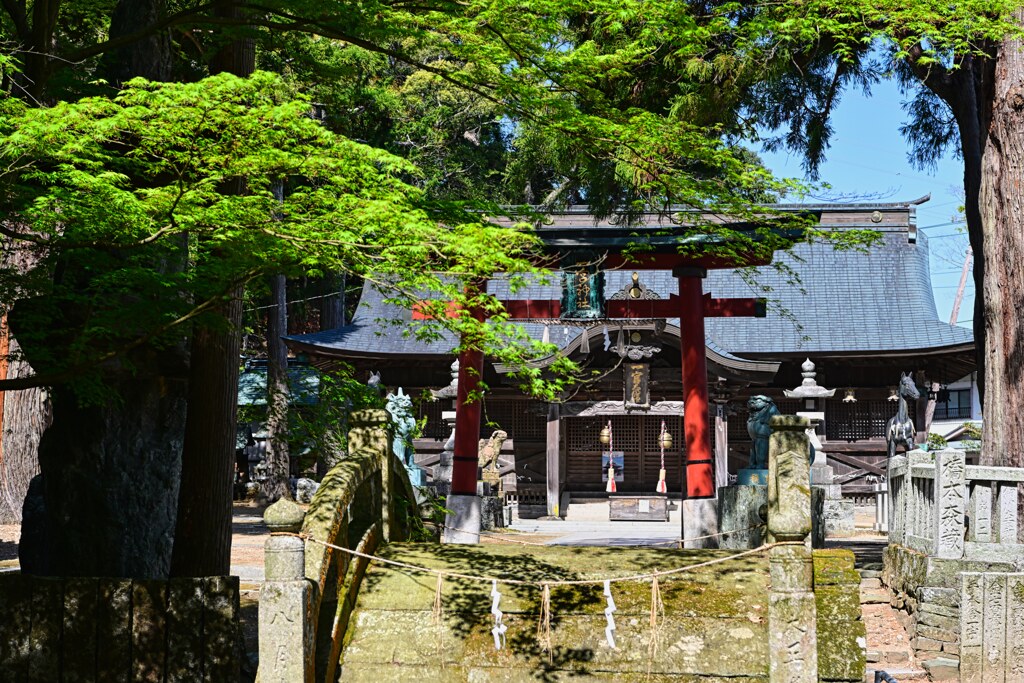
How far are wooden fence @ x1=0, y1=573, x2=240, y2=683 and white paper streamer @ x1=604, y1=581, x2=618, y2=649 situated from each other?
237 centimetres

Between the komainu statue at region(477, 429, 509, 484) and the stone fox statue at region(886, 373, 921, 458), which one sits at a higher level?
the stone fox statue at region(886, 373, 921, 458)

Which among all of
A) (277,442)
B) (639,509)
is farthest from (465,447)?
(277,442)

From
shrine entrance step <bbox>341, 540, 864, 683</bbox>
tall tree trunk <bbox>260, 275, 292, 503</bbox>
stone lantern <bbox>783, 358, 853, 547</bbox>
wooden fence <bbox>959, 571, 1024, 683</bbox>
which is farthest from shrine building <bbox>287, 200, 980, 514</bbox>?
shrine entrance step <bbox>341, 540, 864, 683</bbox>

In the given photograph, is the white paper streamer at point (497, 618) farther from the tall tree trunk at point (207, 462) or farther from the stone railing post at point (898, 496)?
the stone railing post at point (898, 496)

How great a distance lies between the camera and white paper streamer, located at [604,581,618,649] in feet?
22.3

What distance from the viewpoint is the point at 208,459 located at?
9719mm

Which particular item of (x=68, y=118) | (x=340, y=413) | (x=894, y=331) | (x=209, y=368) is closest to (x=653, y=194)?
(x=340, y=413)

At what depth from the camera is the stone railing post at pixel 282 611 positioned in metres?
6.06

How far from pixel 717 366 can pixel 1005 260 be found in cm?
1176

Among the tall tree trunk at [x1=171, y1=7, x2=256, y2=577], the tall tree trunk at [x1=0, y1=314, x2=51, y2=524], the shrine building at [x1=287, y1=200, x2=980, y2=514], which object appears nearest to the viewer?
the tall tree trunk at [x1=171, y1=7, x2=256, y2=577]

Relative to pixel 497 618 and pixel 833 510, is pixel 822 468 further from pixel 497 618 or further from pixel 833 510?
pixel 497 618

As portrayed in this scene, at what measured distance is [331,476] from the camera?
7.32m

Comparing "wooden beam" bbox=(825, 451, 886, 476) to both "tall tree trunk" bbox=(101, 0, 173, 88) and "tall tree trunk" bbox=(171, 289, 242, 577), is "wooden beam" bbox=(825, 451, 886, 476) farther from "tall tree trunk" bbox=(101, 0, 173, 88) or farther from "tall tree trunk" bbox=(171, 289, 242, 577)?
"tall tree trunk" bbox=(101, 0, 173, 88)

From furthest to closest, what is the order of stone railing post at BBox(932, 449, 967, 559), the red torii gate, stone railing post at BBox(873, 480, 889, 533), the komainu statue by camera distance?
the komainu statue < stone railing post at BBox(873, 480, 889, 533) < the red torii gate < stone railing post at BBox(932, 449, 967, 559)
